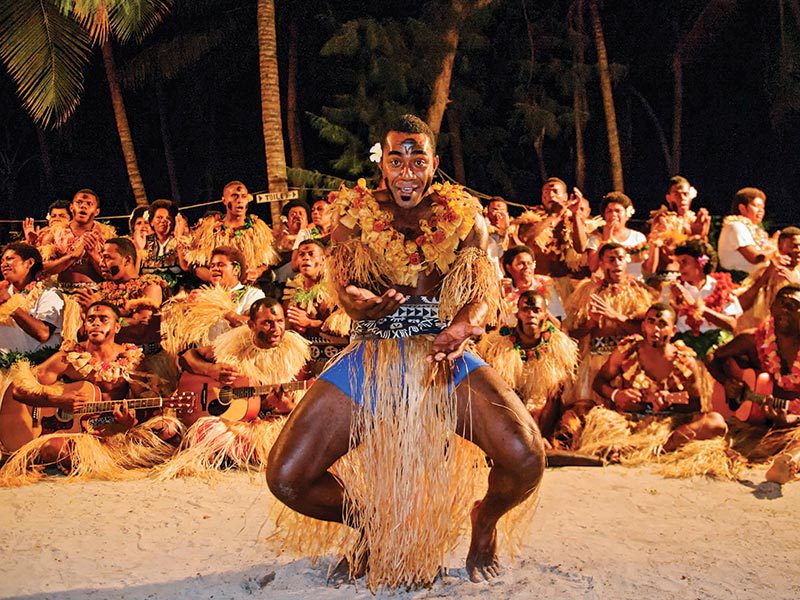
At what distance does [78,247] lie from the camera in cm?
580

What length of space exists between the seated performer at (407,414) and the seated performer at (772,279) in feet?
9.87

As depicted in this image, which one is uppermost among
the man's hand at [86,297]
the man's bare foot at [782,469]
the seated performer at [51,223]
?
the seated performer at [51,223]

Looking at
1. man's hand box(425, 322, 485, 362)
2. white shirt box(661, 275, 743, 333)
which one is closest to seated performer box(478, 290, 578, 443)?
white shirt box(661, 275, 743, 333)

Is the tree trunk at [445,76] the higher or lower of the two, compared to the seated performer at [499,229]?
higher

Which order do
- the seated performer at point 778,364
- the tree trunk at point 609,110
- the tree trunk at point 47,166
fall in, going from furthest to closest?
the tree trunk at point 47,166, the tree trunk at point 609,110, the seated performer at point 778,364

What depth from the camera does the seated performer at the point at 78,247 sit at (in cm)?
574

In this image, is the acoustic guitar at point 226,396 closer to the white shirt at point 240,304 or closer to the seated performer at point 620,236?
the white shirt at point 240,304

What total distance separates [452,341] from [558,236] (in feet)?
11.4

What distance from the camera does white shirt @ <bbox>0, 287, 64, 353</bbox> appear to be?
542 cm

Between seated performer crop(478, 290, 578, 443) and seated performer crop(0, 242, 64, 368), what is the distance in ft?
9.05

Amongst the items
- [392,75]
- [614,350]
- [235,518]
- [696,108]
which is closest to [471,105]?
[392,75]

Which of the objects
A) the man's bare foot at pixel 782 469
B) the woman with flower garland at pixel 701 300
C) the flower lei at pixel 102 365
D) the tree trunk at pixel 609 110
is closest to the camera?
the man's bare foot at pixel 782 469

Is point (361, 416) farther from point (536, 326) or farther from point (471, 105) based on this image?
point (471, 105)

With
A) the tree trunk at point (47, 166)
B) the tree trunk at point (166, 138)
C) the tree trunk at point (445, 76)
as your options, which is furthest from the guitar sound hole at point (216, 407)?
the tree trunk at point (47, 166)
